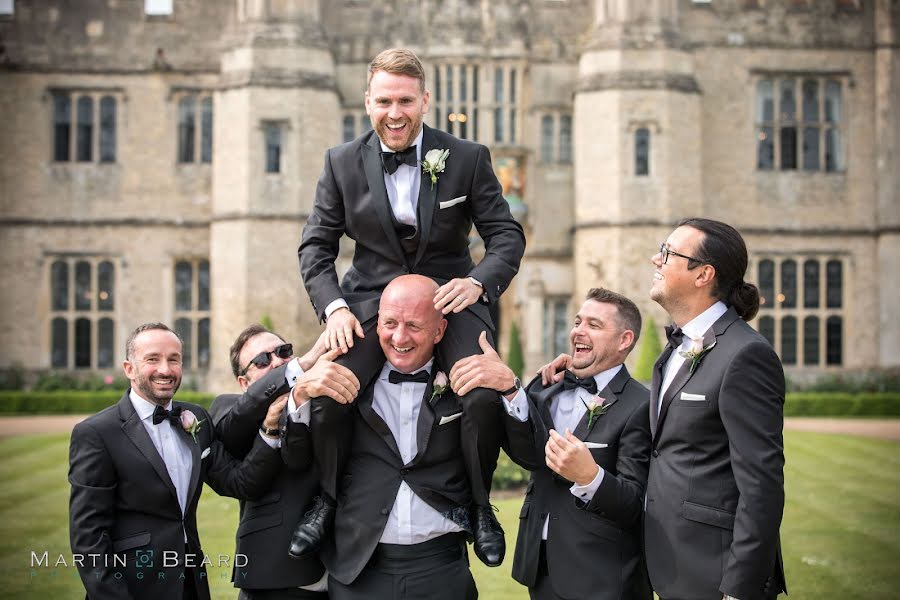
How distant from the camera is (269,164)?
66.6 ft

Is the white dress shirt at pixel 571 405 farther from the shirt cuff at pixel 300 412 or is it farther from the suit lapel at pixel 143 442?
the suit lapel at pixel 143 442

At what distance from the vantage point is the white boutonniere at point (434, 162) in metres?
3.93

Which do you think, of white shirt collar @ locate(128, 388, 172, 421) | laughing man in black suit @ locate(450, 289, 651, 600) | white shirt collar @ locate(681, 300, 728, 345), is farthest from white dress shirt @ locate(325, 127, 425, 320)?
white shirt collar @ locate(681, 300, 728, 345)

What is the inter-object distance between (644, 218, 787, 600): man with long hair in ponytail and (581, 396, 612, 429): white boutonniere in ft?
1.17

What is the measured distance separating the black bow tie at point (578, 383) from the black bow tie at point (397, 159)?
120 cm

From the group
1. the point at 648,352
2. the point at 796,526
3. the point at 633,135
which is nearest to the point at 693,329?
the point at 796,526

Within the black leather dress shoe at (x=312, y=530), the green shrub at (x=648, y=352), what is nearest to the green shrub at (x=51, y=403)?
the green shrub at (x=648, y=352)

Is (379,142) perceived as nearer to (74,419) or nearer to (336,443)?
(336,443)

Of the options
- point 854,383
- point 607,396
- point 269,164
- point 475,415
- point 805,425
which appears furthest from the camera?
point 854,383

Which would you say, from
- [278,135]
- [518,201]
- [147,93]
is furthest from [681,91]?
[147,93]

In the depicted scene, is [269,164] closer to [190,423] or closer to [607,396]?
[190,423]

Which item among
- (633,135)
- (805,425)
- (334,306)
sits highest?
(633,135)

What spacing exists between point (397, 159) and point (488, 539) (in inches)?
64.0

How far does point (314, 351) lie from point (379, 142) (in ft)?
3.14
